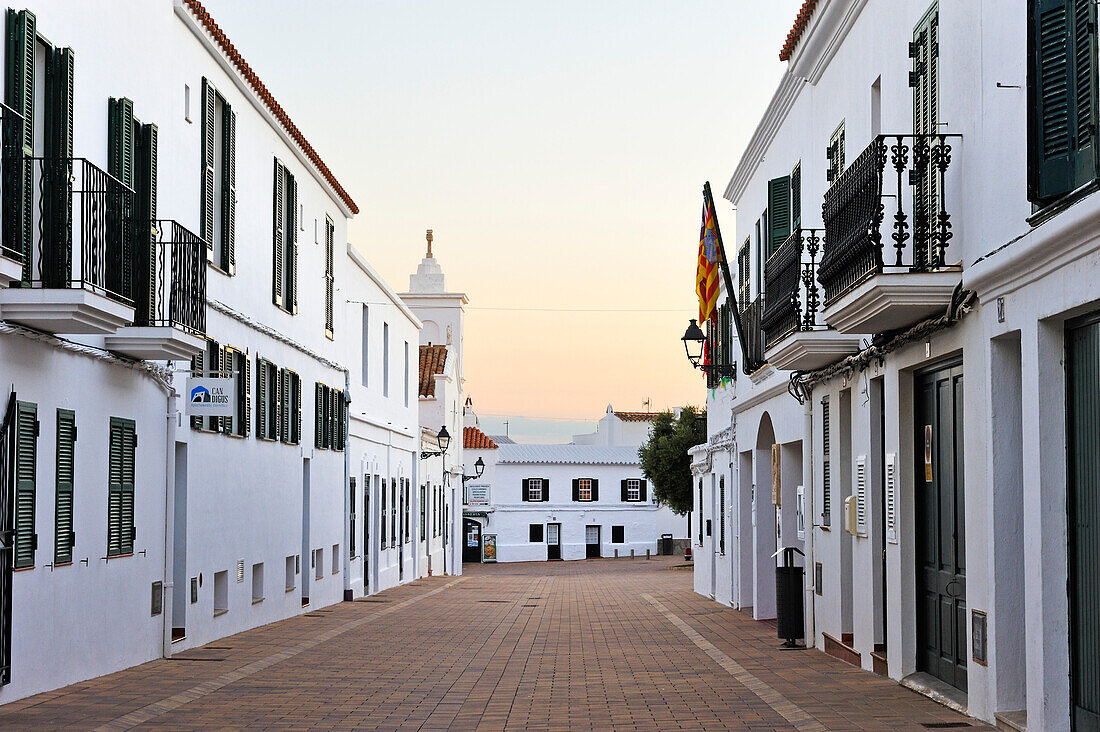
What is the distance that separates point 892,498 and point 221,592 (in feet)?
31.4

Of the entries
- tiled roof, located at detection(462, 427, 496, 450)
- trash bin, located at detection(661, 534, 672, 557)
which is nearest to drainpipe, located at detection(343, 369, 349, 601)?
tiled roof, located at detection(462, 427, 496, 450)

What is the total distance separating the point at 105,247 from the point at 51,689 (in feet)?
12.9

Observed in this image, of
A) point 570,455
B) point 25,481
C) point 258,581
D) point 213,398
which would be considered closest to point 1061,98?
point 25,481

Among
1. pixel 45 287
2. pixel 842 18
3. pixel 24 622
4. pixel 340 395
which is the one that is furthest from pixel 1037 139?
pixel 340 395

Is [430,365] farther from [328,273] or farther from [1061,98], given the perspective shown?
[1061,98]

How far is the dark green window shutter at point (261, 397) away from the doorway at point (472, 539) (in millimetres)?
46610

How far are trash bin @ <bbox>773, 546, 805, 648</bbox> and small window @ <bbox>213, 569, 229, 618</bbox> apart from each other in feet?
24.1

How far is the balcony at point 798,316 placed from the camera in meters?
13.7

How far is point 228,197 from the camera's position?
58.2ft

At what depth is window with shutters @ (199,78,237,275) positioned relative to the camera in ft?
55.0

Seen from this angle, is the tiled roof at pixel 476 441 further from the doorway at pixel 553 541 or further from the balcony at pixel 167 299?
the balcony at pixel 167 299

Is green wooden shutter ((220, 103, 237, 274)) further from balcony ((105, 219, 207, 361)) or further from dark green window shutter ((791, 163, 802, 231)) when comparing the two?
dark green window shutter ((791, 163, 802, 231))

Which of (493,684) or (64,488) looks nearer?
(64,488)

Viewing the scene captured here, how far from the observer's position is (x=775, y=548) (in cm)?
2039
